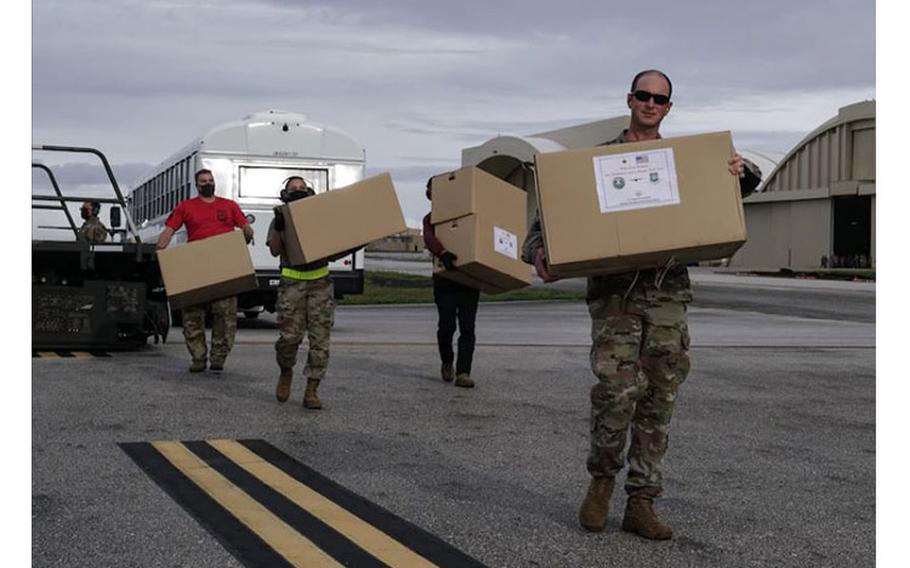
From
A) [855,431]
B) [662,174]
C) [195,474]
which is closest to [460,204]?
[855,431]

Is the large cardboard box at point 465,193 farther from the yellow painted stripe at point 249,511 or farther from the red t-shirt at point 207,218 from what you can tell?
the yellow painted stripe at point 249,511

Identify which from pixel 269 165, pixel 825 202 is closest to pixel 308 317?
pixel 269 165

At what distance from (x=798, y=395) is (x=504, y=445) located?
4.08 m

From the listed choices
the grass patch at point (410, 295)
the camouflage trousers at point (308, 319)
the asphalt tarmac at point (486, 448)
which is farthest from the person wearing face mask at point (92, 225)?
the grass patch at point (410, 295)

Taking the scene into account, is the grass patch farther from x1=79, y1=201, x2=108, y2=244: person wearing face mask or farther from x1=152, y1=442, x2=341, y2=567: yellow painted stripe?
x1=152, y1=442, x2=341, y2=567: yellow painted stripe

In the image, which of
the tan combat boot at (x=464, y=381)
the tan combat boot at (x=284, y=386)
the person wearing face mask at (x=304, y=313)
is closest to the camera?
the person wearing face mask at (x=304, y=313)

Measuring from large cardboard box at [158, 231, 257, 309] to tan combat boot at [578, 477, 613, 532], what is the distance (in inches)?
259

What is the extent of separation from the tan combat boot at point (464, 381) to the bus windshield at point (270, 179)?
776 centimetres

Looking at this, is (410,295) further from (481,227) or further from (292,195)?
(292,195)

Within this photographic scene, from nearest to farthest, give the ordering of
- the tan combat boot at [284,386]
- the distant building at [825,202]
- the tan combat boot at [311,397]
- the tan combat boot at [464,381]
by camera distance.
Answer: the tan combat boot at [311,397]
the tan combat boot at [284,386]
the tan combat boot at [464,381]
the distant building at [825,202]

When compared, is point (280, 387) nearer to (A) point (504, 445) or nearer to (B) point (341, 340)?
(A) point (504, 445)

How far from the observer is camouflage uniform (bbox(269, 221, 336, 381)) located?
32.6 feet

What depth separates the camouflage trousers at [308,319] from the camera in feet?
32.5

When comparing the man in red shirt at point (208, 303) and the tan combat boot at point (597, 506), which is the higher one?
the man in red shirt at point (208, 303)
